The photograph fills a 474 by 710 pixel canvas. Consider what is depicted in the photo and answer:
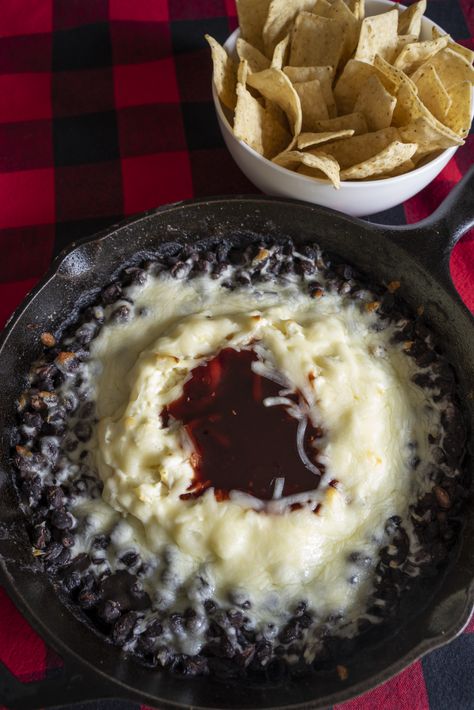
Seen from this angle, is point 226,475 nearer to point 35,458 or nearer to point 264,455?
point 264,455

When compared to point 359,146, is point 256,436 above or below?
below

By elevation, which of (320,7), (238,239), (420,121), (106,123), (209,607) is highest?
(320,7)

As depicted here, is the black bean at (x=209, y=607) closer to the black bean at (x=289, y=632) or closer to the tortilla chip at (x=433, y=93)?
the black bean at (x=289, y=632)

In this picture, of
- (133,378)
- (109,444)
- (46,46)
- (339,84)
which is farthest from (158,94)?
A: (109,444)

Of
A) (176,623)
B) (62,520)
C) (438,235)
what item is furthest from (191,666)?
(438,235)

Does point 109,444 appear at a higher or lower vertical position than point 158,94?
lower

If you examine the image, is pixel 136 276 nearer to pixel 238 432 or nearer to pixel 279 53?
pixel 238 432

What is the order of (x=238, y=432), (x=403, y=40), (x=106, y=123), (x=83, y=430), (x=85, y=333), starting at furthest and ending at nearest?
(x=106, y=123)
(x=403, y=40)
(x=85, y=333)
(x=83, y=430)
(x=238, y=432)
